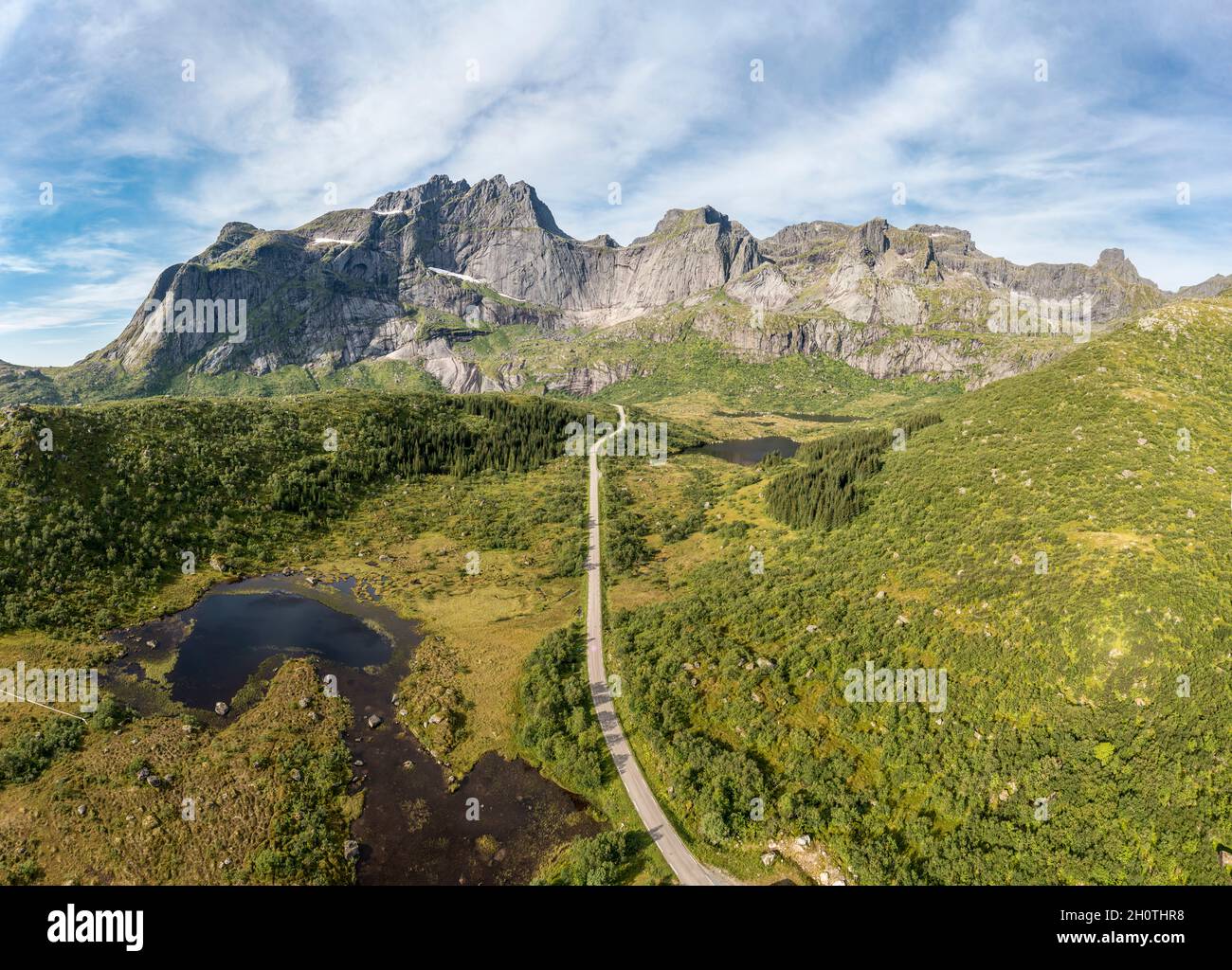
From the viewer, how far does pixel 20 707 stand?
42.0 metres

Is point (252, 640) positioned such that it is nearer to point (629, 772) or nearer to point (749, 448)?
point (629, 772)

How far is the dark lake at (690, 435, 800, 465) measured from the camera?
144375 millimetres

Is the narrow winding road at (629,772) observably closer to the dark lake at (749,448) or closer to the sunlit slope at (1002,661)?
the sunlit slope at (1002,661)

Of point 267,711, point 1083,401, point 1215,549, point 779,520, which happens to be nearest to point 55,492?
point 267,711

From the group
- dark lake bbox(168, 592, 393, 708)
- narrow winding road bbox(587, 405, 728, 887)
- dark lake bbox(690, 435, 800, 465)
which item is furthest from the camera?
dark lake bbox(690, 435, 800, 465)

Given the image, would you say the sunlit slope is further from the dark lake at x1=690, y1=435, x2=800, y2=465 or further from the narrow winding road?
the dark lake at x1=690, y1=435, x2=800, y2=465

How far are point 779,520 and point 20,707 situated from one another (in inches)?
3219

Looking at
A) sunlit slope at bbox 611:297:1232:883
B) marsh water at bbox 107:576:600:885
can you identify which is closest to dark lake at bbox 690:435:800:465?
sunlit slope at bbox 611:297:1232:883

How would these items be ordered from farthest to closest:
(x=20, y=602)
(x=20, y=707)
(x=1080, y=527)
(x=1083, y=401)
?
(x=1083, y=401) < (x=20, y=602) < (x=1080, y=527) < (x=20, y=707)

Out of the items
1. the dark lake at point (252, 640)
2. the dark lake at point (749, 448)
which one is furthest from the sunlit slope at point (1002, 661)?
the dark lake at point (749, 448)

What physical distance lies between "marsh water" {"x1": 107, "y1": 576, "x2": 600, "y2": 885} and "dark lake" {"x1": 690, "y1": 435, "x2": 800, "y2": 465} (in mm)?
102428

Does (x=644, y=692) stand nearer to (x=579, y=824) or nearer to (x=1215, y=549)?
(x=579, y=824)

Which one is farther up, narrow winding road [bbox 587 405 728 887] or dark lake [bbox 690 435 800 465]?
dark lake [bbox 690 435 800 465]

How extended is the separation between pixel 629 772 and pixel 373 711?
77.4 ft
